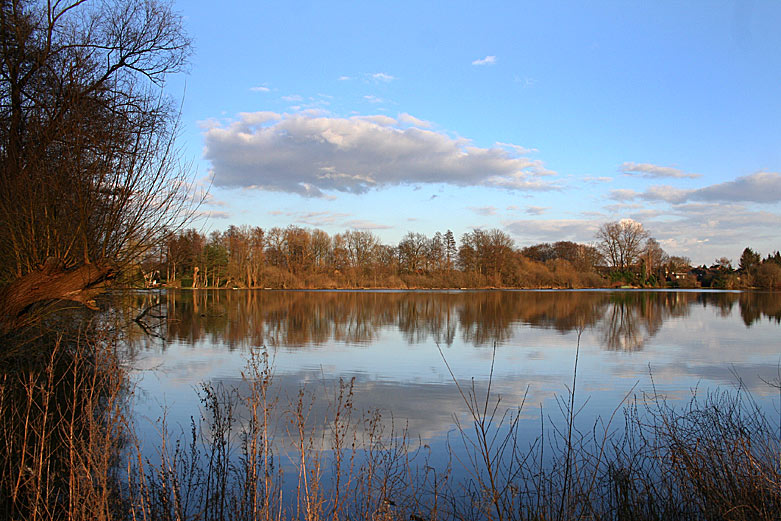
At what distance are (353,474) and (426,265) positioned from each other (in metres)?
60.6

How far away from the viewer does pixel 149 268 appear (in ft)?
37.7

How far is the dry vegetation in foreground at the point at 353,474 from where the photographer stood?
3.46 m

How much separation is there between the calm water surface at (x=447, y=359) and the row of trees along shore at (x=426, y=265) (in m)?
36.9

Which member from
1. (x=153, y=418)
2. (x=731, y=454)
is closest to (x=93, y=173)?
(x=153, y=418)

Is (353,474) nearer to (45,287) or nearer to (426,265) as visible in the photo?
(45,287)

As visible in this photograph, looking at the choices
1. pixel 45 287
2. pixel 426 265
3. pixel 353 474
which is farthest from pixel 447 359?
pixel 426 265

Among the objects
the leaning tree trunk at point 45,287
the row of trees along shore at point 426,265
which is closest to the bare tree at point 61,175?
the leaning tree trunk at point 45,287

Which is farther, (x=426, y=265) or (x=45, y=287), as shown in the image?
(x=426, y=265)

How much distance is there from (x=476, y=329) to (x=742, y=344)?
7135 millimetres

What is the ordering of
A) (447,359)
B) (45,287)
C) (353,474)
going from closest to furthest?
(353,474) < (45,287) < (447,359)

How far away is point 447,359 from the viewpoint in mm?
11766

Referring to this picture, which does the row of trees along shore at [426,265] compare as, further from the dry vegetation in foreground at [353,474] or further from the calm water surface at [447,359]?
the dry vegetation in foreground at [353,474]

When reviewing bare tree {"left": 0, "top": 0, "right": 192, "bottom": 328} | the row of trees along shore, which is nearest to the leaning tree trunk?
bare tree {"left": 0, "top": 0, "right": 192, "bottom": 328}

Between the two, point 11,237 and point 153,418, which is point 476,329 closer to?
point 153,418
